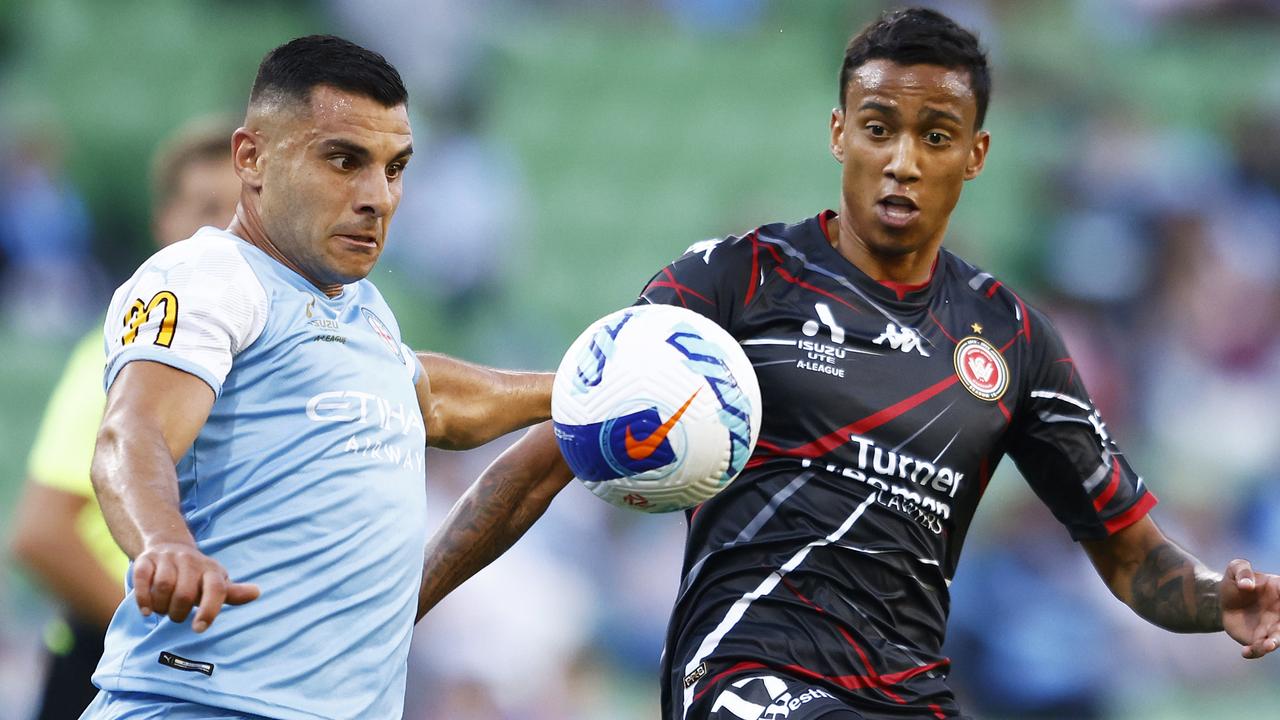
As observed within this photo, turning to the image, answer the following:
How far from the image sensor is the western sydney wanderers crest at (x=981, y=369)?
454cm

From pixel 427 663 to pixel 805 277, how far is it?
5.45 metres

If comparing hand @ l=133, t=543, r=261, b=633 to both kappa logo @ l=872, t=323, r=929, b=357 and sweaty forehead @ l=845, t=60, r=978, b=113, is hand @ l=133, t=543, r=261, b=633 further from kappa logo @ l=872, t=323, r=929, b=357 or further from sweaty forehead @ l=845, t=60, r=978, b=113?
sweaty forehead @ l=845, t=60, r=978, b=113

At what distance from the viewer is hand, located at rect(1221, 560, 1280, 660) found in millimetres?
4332

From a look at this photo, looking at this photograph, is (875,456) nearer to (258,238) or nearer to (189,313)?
(258,238)

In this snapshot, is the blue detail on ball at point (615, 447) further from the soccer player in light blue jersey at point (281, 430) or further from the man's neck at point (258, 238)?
the man's neck at point (258, 238)

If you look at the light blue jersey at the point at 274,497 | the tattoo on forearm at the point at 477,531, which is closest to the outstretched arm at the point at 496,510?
the tattoo on forearm at the point at 477,531

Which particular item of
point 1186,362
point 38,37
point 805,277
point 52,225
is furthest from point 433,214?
point 805,277

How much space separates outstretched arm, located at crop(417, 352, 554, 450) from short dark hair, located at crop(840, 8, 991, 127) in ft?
4.08

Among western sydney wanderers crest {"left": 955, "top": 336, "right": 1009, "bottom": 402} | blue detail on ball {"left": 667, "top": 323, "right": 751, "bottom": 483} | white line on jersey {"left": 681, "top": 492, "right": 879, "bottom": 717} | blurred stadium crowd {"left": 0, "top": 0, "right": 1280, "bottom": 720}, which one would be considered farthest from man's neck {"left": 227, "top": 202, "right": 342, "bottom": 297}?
blurred stadium crowd {"left": 0, "top": 0, "right": 1280, "bottom": 720}

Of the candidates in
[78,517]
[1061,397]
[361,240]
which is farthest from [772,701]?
[78,517]

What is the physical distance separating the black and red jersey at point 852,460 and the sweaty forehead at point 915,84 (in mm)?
434

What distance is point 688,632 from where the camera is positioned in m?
4.37

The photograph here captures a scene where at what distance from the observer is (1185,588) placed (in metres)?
4.66

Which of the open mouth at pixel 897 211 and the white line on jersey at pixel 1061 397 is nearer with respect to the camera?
the open mouth at pixel 897 211
